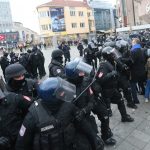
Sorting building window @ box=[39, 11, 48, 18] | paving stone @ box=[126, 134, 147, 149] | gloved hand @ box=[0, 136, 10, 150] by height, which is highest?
building window @ box=[39, 11, 48, 18]

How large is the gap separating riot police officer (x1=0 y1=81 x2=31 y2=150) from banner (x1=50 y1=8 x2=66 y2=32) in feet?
226

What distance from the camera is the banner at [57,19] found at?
7181 centimetres

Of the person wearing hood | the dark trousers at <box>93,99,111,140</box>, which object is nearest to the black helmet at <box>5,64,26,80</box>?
the dark trousers at <box>93,99,111,140</box>

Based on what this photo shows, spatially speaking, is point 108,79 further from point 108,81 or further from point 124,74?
point 124,74

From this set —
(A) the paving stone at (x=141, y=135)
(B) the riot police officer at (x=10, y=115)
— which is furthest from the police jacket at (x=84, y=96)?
(A) the paving stone at (x=141, y=135)

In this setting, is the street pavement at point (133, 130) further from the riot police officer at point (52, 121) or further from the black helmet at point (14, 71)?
the riot police officer at point (52, 121)

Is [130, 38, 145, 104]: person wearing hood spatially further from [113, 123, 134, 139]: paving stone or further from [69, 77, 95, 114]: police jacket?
[69, 77, 95, 114]: police jacket

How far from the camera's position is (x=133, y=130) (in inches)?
223

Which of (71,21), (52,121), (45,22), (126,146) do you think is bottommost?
(126,146)

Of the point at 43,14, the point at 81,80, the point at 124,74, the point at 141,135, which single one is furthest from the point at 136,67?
the point at 43,14

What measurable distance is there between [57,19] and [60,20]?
79 cm

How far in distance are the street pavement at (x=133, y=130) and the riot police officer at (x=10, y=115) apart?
6.68 ft

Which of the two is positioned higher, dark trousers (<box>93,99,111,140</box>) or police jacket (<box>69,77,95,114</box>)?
police jacket (<box>69,77,95,114</box>)

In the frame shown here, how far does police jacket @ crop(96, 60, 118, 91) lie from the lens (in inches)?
212
